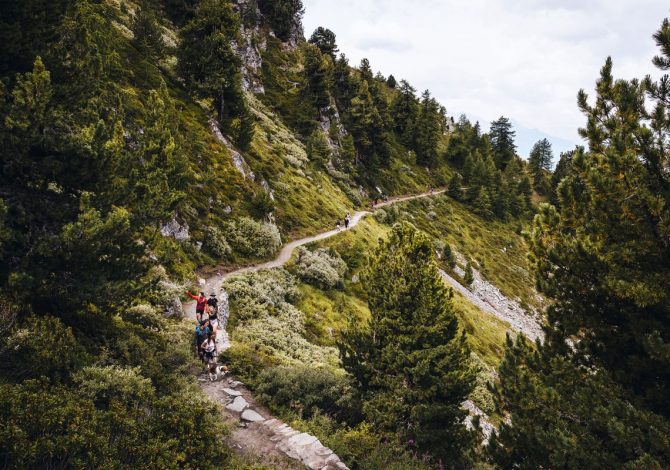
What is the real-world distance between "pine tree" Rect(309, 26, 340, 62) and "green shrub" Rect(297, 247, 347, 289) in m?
71.1

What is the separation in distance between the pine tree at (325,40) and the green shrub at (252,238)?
72.3 m

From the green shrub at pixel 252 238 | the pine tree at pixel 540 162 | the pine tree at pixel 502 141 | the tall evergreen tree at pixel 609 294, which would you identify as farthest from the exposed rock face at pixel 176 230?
the pine tree at pixel 540 162

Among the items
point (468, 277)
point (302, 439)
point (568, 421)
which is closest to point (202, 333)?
point (302, 439)

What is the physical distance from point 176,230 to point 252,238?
24.9 feet

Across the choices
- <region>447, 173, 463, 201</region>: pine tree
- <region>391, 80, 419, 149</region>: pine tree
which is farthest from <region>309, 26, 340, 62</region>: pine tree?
<region>447, 173, 463, 201</region>: pine tree

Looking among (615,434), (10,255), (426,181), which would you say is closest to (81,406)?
(10,255)

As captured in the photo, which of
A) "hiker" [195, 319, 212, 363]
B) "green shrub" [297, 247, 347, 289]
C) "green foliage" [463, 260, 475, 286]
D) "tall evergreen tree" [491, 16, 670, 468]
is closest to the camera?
"tall evergreen tree" [491, 16, 670, 468]

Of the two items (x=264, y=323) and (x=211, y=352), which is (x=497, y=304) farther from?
(x=211, y=352)

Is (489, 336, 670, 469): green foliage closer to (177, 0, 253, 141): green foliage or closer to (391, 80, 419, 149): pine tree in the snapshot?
(177, 0, 253, 141): green foliage

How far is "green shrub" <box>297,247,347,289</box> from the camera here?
35.0 metres

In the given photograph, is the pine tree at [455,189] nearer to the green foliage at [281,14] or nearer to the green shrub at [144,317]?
the green foliage at [281,14]

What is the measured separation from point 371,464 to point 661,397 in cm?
716

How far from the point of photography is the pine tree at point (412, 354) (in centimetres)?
1372

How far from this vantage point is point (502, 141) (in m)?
119
